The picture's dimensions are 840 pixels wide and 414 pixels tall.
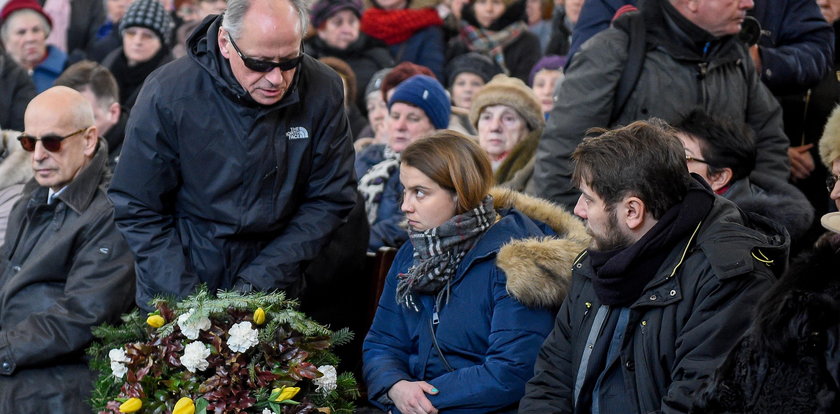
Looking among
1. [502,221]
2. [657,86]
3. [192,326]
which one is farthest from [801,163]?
[192,326]

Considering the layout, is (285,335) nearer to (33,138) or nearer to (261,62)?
(261,62)

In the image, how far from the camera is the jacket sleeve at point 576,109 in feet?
17.1

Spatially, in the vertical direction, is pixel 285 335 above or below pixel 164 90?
below

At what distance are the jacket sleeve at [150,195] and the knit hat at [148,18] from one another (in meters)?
4.58

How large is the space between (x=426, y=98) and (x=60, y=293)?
2.52m

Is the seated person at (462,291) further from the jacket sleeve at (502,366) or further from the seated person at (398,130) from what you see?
the seated person at (398,130)

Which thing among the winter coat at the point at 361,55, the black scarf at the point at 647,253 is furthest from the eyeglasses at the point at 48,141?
the winter coat at the point at 361,55

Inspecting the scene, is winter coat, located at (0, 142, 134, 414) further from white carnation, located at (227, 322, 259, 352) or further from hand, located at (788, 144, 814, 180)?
hand, located at (788, 144, 814, 180)

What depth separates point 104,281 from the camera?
5.31m

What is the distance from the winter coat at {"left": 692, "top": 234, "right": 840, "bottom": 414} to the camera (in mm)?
2979

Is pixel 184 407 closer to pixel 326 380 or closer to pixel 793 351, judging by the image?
pixel 326 380

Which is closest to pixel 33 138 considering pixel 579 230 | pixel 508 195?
pixel 508 195

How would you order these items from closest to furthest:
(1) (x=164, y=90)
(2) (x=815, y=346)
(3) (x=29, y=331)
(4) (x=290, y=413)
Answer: (2) (x=815, y=346) < (4) (x=290, y=413) < (1) (x=164, y=90) < (3) (x=29, y=331)

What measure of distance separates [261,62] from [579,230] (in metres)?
1.52
